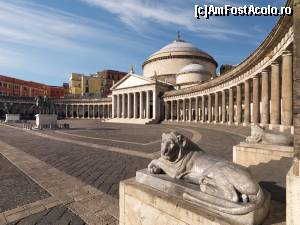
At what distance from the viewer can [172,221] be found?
338cm

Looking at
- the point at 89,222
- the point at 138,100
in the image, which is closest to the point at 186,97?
the point at 138,100

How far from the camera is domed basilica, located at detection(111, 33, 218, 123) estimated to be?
196 feet

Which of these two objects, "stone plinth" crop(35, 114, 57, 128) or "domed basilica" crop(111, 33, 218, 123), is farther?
"domed basilica" crop(111, 33, 218, 123)

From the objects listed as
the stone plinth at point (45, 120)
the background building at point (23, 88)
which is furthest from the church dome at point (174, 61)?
the background building at point (23, 88)

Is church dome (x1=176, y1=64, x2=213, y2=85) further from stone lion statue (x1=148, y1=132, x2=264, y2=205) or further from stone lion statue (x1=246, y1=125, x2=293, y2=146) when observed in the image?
stone lion statue (x1=148, y1=132, x2=264, y2=205)

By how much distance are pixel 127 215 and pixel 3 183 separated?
5.19 metres

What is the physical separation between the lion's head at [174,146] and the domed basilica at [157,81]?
49701 mm

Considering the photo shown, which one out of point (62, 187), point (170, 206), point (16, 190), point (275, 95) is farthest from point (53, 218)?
point (275, 95)

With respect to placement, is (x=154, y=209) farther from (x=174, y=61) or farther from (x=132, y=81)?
(x=174, y=61)

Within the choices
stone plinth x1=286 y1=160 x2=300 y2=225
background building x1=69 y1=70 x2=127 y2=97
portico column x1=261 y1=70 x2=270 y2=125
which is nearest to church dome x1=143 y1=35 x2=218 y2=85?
background building x1=69 y1=70 x2=127 y2=97

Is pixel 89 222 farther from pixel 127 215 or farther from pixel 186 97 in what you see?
pixel 186 97

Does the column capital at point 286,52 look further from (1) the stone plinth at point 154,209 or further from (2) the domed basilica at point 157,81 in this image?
(2) the domed basilica at point 157,81

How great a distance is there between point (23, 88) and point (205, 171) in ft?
349

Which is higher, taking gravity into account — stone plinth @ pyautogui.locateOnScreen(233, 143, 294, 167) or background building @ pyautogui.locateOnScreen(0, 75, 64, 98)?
background building @ pyautogui.locateOnScreen(0, 75, 64, 98)
